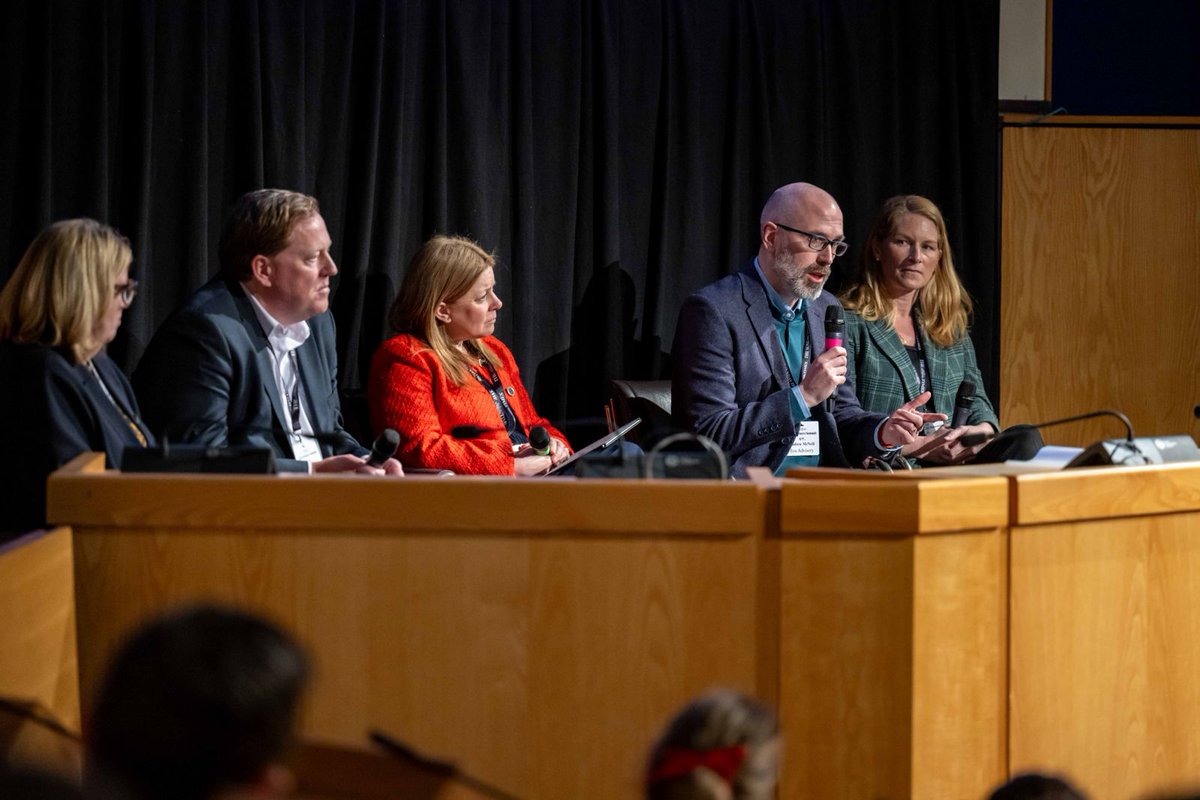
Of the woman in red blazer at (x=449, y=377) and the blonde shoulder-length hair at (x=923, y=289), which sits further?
the blonde shoulder-length hair at (x=923, y=289)

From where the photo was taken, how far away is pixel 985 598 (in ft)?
7.41

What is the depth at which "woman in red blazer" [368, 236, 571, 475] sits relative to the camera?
4027 mm

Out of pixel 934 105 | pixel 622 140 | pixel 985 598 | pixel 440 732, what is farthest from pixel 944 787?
pixel 934 105

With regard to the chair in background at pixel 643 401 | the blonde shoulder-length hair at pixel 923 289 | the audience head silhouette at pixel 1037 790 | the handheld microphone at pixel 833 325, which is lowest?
the audience head silhouette at pixel 1037 790

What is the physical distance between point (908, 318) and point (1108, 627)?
2.50 metres

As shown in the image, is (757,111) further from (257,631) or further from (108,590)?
(257,631)

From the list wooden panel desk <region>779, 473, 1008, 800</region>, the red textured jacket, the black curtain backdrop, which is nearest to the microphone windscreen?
the black curtain backdrop

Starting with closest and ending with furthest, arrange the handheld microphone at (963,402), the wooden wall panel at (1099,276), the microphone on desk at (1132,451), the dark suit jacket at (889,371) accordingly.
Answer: the microphone on desk at (1132,451) < the handheld microphone at (963,402) < the dark suit jacket at (889,371) < the wooden wall panel at (1099,276)

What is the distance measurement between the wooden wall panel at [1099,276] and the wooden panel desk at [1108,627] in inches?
123

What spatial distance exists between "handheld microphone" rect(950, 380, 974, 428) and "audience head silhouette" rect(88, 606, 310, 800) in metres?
3.16

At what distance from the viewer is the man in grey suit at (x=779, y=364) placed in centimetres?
408

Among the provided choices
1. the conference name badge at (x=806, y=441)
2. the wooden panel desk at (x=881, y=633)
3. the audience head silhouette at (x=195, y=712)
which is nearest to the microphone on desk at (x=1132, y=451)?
the wooden panel desk at (x=881, y=633)

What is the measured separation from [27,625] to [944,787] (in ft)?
4.72

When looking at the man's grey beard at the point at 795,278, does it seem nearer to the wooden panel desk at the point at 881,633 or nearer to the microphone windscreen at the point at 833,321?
the microphone windscreen at the point at 833,321
